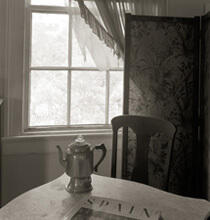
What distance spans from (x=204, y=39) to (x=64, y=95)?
3.78 feet

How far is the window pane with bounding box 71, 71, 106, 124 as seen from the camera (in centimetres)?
264

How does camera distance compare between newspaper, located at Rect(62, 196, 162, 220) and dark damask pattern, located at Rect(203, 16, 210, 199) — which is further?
dark damask pattern, located at Rect(203, 16, 210, 199)

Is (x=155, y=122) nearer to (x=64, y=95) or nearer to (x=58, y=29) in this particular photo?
(x=64, y=95)

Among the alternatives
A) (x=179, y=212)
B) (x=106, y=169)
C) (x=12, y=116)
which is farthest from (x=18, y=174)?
(x=179, y=212)

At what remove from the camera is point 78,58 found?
2.63m

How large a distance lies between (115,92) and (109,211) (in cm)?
171

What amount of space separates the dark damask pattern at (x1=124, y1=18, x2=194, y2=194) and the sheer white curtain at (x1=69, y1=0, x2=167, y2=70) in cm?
22

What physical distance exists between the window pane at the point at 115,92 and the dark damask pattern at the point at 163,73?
0.40 m

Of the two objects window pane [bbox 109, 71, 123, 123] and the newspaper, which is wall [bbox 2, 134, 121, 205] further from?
the newspaper

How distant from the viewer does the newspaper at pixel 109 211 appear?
104cm

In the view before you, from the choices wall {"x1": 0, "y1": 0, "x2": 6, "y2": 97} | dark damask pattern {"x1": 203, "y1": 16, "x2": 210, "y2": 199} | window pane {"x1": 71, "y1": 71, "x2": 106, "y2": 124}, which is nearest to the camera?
dark damask pattern {"x1": 203, "y1": 16, "x2": 210, "y2": 199}

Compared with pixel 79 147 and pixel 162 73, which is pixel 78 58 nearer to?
pixel 162 73

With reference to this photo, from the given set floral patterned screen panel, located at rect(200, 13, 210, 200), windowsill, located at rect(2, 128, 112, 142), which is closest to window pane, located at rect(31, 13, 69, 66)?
windowsill, located at rect(2, 128, 112, 142)

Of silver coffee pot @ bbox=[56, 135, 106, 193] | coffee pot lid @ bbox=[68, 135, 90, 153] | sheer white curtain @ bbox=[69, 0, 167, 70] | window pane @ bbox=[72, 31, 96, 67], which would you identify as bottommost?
silver coffee pot @ bbox=[56, 135, 106, 193]
